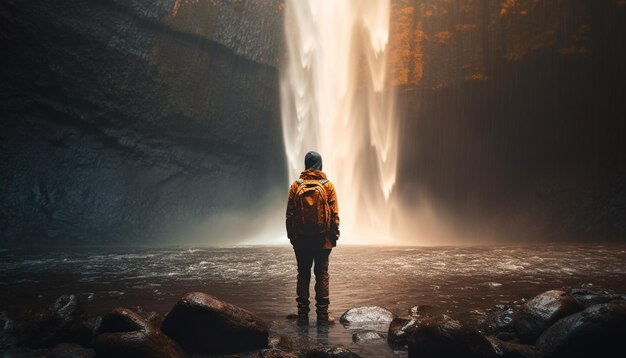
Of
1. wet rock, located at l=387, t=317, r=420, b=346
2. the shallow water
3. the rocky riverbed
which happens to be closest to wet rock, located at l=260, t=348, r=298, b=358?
the rocky riverbed

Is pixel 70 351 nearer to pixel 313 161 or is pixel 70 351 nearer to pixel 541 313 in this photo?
pixel 313 161

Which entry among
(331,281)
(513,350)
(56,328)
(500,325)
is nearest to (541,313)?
(500,325)

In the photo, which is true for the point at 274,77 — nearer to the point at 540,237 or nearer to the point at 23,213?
the point at 23,213

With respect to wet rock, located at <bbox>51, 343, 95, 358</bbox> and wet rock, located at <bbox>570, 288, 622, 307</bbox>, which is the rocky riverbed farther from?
wet rock, located at <bbox>570, 288, 622, 307</bbox>

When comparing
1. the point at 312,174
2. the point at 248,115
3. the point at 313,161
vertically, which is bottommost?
the point at 312,174

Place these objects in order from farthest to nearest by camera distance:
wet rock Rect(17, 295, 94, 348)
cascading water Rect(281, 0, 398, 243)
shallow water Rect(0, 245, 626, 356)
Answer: cascading water Rect(281, 0, 398, 243)
shallow water Rect(0, 245, 626, 356)
wet rock Rect(17, 295, 94, 348)

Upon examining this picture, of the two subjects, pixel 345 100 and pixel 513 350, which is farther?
pixel 345 100

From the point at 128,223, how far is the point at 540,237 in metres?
19.5

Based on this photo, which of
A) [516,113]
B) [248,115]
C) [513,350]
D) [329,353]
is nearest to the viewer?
[329,353]

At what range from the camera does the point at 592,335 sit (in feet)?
9.67

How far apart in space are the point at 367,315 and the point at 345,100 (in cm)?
1987

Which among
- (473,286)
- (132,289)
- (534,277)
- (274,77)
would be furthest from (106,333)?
(274,77)

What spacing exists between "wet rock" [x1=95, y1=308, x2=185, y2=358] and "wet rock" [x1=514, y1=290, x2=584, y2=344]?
278cm

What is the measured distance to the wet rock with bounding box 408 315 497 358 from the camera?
300 centimetres
